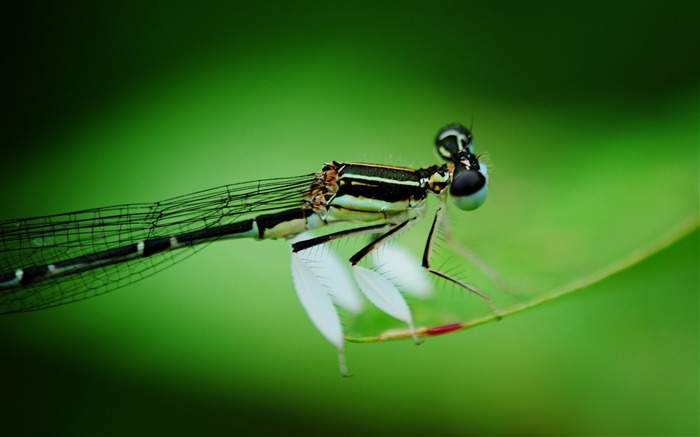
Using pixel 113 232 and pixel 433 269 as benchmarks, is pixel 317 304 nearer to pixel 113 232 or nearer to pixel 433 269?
pixel 433 269

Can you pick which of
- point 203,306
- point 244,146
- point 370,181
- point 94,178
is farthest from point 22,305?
point 370,181

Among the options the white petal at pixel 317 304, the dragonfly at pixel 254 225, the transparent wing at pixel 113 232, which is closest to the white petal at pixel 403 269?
the dragonfly at pixel 254 225

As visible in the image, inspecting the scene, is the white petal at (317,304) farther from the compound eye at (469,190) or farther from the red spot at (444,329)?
the compound eye at (469,190)

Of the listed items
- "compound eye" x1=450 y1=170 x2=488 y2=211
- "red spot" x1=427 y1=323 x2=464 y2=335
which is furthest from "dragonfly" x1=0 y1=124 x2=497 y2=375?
"red spot" x1=427 y1=323 x2=464 y2=335

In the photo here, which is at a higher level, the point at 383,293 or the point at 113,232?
the point at 113,232

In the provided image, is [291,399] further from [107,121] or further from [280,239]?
[107,121]

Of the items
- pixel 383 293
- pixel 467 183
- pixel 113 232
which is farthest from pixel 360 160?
pixel 113 232

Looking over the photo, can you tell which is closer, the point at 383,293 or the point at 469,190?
the point at 383,293
